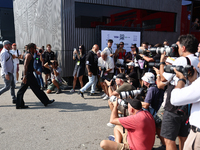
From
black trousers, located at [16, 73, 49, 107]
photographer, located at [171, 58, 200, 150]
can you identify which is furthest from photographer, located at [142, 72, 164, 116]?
black trousers, located at [16, 73, 49, 107]

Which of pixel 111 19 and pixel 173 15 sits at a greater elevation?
pixel 173 15

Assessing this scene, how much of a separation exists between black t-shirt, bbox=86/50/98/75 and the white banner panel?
1550 mm

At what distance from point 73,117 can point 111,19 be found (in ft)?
18.9

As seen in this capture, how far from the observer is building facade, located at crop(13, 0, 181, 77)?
294 inches

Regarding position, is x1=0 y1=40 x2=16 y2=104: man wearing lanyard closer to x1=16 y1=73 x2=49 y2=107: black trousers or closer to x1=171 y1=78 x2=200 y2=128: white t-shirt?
x1=16 y1=73 x2=49 y2=107: black trousers

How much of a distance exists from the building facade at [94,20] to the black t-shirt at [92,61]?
5.03 ft

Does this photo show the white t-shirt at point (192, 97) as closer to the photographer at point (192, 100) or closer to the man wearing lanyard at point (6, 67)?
the photographer at point (192, 100)

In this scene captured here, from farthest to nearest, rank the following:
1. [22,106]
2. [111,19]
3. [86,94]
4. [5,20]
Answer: [5,20], [111,19], [86,94], [22,106]

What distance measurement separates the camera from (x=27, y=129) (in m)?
3.80

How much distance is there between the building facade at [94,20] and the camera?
294 inches

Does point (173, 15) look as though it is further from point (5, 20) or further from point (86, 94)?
point (5, 20)

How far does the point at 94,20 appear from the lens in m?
8.16

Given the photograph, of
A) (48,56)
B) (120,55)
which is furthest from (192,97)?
(48,56)

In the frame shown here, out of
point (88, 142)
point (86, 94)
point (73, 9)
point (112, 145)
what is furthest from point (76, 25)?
point (112, 145)
